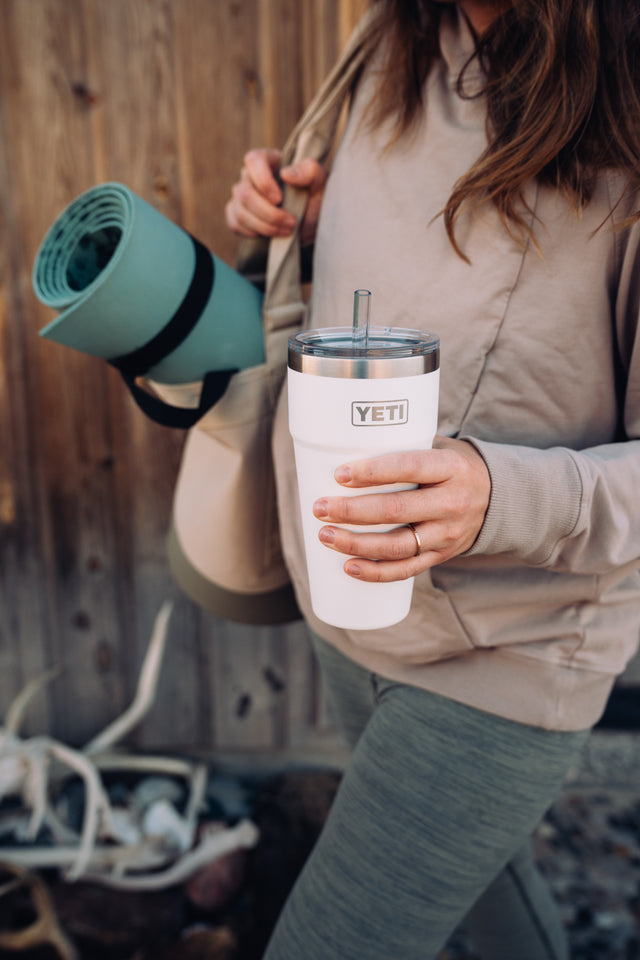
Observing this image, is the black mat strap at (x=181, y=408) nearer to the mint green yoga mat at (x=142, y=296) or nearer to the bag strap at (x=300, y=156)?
the mint green yoga mat at (x=142, y=296)

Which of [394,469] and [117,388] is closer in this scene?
[394,469]

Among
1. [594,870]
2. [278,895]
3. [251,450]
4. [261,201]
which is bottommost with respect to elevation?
[594,870]

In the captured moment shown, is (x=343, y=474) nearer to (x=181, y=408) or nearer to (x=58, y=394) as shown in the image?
(x=181, y=408)

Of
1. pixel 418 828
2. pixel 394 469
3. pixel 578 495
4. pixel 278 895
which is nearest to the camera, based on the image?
pixel 394 469

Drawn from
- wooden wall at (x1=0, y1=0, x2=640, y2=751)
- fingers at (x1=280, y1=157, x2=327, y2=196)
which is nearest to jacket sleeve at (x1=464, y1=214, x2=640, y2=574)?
fingers at (x1=280, y1=157, x2=327, y2=196)

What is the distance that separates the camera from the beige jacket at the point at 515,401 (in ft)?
2.61

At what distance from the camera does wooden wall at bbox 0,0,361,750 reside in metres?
1.81

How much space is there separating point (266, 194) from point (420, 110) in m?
0.28

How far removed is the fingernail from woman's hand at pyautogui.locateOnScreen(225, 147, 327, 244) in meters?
0.62

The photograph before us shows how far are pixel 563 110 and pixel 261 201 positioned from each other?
497 mm

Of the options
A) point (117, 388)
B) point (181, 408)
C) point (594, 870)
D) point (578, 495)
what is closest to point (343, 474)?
point (578, 495)

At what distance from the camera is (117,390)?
2016 mm

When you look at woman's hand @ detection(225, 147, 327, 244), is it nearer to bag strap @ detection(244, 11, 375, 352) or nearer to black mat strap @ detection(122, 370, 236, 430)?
bag strap @ detection(244, 11, 375, 352)

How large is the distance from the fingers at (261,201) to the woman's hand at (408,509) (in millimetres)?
599
